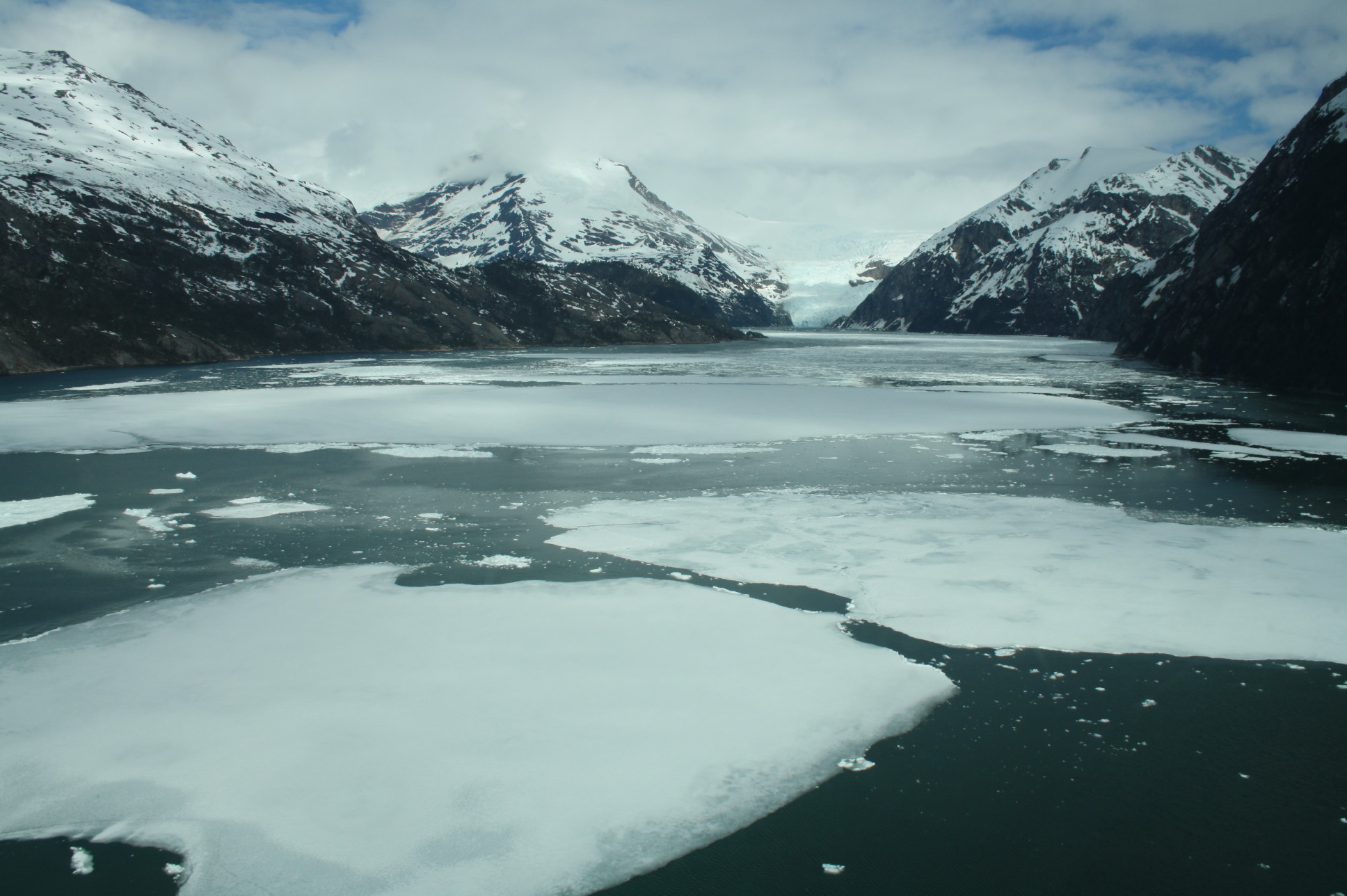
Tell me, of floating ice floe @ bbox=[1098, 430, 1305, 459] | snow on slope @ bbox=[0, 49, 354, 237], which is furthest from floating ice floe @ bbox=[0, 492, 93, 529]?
snow on slope @ bbox=[0, 49, 354, 237]

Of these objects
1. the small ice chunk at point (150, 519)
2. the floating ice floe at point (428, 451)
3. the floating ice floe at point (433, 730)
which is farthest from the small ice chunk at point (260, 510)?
the floating ice floe at point (428, 451)

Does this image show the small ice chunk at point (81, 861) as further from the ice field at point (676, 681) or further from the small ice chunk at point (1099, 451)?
the small ice chunk at point (1099, 451)

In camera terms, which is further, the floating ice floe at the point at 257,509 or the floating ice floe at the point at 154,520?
the floating ice floe at the point at 257,509

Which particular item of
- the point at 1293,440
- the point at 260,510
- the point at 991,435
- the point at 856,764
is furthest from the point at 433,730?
the point at 1293,440

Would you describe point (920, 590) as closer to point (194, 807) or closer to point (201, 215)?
point (194, 807)

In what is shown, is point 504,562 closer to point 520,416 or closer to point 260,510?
point 260,510
